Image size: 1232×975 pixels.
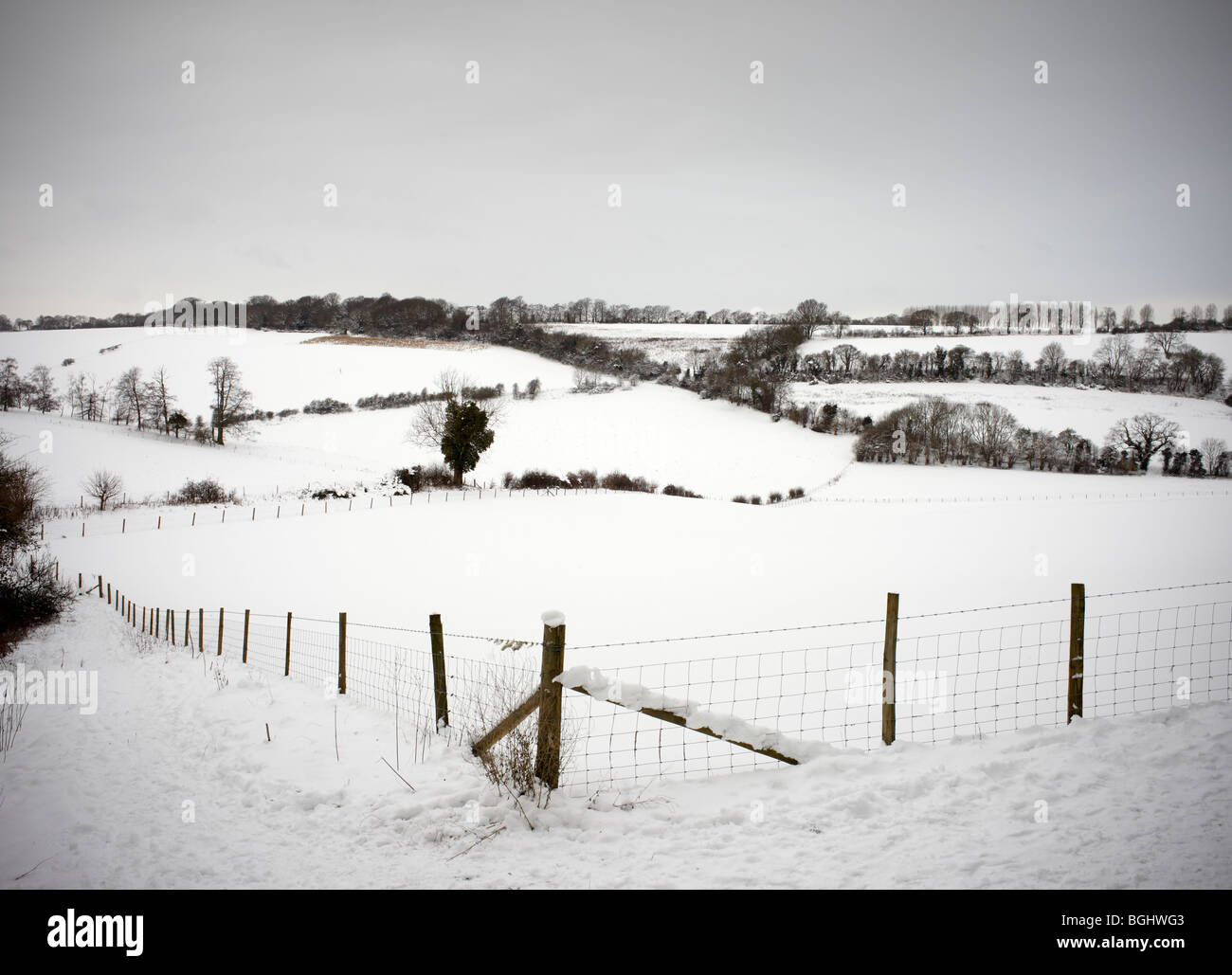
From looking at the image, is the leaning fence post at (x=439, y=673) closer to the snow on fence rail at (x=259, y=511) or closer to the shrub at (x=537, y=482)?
the snow on fence rail at (x=259, y=511)

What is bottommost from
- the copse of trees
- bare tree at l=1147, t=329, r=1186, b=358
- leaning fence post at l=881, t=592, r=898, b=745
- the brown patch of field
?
leaning fence post at l=881, t=592, r=898, b=745

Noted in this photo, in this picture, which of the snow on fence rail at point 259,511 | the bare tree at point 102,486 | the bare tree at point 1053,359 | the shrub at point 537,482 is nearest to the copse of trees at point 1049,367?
the bare tree at point 1053,359

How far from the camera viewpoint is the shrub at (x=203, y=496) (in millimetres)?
37062

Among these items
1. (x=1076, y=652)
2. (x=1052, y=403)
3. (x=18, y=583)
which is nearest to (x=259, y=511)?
(x=18, y=583)

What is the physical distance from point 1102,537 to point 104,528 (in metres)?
48.8

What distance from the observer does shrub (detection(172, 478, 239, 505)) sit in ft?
122

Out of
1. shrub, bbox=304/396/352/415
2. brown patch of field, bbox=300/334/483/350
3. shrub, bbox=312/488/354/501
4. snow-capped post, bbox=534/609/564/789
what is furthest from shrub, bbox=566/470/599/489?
brown patch of field, bbox=300/334/483/350

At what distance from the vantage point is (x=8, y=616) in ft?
49.4

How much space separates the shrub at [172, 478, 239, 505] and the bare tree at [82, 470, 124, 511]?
11.0 ft

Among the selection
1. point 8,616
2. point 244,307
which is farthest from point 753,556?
point 244,307

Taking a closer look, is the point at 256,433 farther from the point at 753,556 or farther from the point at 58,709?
the point at 58,709

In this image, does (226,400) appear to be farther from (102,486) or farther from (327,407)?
(102,486)

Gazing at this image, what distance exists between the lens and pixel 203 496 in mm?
37688

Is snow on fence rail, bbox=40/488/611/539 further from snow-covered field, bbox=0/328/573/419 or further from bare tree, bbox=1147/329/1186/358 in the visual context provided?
bare tree, bbox=1147/329/1186/358
